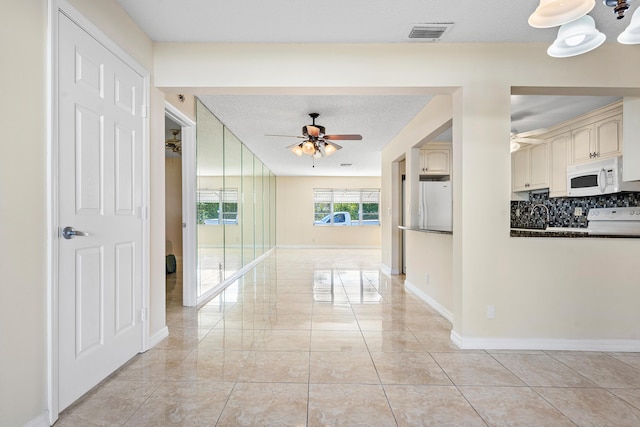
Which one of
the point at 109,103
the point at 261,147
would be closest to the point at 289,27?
the point at 109,103

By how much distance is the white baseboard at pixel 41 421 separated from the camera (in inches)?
65.0

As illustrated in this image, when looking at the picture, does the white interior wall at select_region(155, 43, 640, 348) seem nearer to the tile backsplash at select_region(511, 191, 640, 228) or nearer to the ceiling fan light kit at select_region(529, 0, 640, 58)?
the ceiling fan light kit at select_region(529, 0, 640, 58)

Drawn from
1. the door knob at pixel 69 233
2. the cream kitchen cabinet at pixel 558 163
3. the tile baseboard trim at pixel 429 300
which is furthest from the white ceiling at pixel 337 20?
the tile baseboard trim at pixel 429 300

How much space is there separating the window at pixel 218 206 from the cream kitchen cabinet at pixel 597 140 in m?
5.02

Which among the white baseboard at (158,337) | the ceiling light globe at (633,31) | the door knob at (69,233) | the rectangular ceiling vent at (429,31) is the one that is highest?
the rectangular ceiling vent at (429,31)

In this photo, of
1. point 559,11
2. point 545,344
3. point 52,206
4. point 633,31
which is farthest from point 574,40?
point 52,206

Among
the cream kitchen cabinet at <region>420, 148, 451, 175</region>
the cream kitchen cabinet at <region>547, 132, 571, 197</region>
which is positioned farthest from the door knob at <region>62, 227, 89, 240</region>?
the cream kitchen cabinet at <region>547, 132, 571, 197</region>

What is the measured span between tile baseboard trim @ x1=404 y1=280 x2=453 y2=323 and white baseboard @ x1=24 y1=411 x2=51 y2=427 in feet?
10.8

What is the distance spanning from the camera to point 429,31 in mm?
2635

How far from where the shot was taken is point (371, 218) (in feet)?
38.3

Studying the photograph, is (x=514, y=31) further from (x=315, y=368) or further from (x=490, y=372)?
(x=315, y=368)

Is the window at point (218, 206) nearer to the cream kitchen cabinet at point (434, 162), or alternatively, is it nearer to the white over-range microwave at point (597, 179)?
the cream kitchen cabinet at point (434, 162)

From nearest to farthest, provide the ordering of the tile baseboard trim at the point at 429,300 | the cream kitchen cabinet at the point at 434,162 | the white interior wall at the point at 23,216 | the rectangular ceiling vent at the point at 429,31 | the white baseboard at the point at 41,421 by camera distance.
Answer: the white interior wall at the point at 23,216, the white baseboard at the point at 41,421, the rectangular ceiling vent at the point at 429,31, the tile baseboard trim at the point at 429,300, the cream kitchen cabinet at the point at 434,162

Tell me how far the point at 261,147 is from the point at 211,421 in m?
5.51
